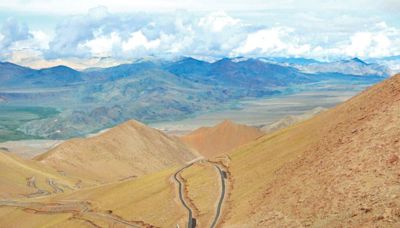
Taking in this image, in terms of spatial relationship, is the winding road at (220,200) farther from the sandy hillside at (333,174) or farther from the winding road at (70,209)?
the winding road at (70,209)

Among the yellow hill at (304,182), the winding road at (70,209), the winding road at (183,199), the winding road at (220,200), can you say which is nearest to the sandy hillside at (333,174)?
the yellow hill at (304,182)

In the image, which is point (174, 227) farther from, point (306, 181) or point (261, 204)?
point (306, 181)

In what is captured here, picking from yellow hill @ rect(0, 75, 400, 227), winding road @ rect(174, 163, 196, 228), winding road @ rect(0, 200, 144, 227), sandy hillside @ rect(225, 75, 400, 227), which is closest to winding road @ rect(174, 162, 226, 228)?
winding road @ rect(174, 163, 196, 228)

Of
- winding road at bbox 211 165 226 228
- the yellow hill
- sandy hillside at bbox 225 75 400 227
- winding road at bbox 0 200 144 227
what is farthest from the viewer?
winding road at bbox 0 200 144 227

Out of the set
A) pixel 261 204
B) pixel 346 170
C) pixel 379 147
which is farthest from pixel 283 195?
pixel 379 147

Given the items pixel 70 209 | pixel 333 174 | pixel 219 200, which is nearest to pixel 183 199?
pixel 219 200

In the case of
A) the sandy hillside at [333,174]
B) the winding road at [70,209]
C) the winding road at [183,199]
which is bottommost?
the winding road at [70,209]

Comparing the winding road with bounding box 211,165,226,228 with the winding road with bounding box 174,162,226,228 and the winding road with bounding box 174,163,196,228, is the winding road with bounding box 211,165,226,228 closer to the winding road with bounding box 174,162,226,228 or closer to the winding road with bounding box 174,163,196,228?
the winding road with bounding box 174,162,226,228

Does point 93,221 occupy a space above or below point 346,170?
below
